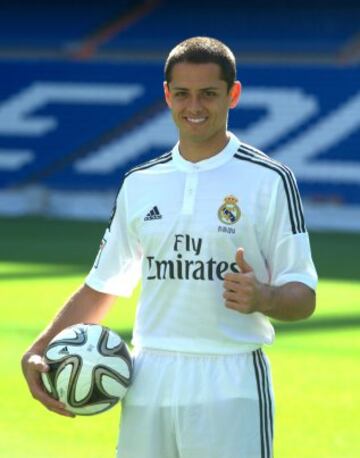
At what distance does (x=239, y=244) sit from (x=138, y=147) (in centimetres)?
2048

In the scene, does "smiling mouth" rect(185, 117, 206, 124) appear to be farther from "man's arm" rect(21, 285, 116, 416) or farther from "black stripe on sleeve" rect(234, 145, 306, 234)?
"man's arm" rect(21, 285, 116, 416)

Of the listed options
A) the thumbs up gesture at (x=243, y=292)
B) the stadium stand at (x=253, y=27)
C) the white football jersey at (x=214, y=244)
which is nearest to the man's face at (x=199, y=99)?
the white football jersey at (x=214, y=244)

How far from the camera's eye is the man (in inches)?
173

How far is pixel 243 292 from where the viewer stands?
4125mm

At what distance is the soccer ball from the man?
0.04 metres

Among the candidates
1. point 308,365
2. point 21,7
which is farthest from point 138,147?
point 308,365

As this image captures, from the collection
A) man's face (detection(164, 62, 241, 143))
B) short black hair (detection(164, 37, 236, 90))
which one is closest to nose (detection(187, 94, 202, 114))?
man's face (detection(164, 62, 241, 143))

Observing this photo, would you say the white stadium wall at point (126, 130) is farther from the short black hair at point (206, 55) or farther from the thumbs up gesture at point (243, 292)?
the thumbs up gesture at point (243, 292)

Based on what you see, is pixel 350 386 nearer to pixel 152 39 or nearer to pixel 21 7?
pixel 152 39

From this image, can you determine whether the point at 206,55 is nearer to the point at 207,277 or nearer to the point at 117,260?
the point at 207,277

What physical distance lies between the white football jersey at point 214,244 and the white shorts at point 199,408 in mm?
58

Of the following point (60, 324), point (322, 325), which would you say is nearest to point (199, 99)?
point (60, 324)

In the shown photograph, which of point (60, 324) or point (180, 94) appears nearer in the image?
point (180, 94)

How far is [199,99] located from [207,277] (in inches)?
22.6
